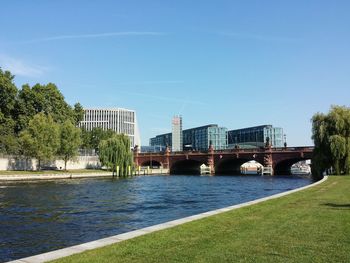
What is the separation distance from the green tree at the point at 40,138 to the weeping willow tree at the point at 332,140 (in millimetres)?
55247

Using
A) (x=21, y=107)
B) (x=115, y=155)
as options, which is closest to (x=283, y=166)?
(x=115, y=155)

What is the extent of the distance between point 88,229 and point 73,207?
11775 mm

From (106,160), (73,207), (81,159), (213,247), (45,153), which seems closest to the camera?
(213,247)

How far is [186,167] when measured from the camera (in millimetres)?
152000

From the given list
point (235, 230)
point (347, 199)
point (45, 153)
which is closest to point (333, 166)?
point (347, 199)

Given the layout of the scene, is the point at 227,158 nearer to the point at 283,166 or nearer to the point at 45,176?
the point at 283,166

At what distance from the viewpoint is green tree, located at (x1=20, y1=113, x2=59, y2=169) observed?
287ft

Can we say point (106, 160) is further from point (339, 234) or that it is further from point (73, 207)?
point (339, 234)

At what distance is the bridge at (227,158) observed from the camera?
354 ft

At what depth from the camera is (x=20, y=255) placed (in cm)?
1559

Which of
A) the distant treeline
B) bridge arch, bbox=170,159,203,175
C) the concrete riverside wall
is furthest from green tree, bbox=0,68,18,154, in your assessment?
bridge arch, bbox=170,159,203,175

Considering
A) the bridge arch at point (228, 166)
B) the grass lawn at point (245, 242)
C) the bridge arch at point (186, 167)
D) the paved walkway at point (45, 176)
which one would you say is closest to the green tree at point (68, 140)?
the paved walkway at point (45, 176)

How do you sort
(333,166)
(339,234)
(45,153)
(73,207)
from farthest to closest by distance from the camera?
(45,153) → (333,166) → (73,207) → (339,234)

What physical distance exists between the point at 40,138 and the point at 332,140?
59.6m
